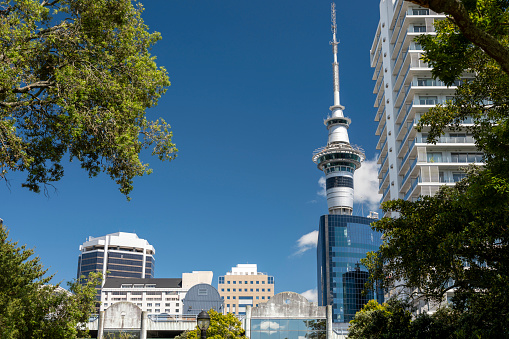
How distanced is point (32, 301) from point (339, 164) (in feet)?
514

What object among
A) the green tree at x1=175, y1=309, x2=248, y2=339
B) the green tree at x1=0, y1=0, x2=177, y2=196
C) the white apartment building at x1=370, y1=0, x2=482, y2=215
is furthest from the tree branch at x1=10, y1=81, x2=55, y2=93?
the white apartment building at x1=370, y1=0, x2=482, y2=215

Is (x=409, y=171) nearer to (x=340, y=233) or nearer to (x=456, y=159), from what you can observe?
(x=456, y=159)

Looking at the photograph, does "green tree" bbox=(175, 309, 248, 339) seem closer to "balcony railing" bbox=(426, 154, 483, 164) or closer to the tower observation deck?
"balcony railing" bbox=(426, 154, 483, 164)

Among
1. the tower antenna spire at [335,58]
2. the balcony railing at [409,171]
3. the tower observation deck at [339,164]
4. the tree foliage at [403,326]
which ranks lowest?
the tree foliage at [403,326]

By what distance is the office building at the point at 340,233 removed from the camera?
159250mm

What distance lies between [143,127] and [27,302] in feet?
44.7

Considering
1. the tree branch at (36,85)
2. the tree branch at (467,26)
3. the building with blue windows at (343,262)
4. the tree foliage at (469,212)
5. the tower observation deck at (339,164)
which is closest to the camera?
the tree branch at (467,26)

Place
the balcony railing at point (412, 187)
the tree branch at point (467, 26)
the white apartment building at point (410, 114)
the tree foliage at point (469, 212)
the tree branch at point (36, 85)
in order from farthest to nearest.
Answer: the balcony railing at point (412, 187) → the white apartment building at point (410, 114) → the tree branch at point (36, 85) → the tree foliage at point (469, 212) → the tree branch at point (467, 26)

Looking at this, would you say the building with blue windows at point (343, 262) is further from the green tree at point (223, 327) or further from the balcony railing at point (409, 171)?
the green tree at point (223, 327)

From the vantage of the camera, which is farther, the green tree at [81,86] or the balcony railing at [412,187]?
the balcony railing at [412,187]

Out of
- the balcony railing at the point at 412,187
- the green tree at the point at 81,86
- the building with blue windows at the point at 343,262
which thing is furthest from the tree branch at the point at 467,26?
the building with blue windows at the point at 343,262

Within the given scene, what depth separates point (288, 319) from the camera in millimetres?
53062

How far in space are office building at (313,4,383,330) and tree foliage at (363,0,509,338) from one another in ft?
422

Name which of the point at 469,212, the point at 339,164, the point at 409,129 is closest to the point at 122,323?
the point at 469,212
